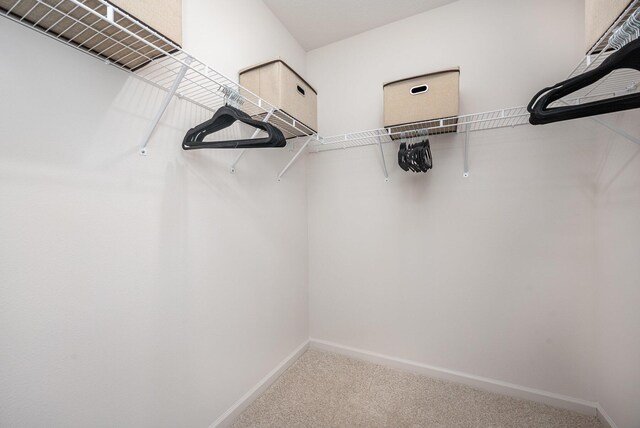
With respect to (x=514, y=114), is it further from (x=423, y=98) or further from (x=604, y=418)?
(x=604, y=418)

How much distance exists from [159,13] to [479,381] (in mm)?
2506

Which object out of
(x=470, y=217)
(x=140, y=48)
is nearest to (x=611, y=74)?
(x=470, y=217)

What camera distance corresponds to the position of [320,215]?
7.39 feet

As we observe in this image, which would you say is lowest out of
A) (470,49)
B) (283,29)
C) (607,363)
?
(607,363)

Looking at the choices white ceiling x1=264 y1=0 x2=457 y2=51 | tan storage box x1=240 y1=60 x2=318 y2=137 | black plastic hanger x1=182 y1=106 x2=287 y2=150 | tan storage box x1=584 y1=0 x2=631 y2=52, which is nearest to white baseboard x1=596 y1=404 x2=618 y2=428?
tan storage box x1=584 y1=0 x2=631 y2=52

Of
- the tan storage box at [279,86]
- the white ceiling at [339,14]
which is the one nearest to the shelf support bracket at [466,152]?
the white ceiling at [339,14]

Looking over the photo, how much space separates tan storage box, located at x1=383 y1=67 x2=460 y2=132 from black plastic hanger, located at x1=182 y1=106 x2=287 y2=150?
33.3 inches

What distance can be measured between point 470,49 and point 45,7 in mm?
2110

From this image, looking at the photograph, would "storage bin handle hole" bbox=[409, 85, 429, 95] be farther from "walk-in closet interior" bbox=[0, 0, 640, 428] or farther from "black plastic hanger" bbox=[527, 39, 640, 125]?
"black plastic hanger" bbox=[527, 39, 640, 125]

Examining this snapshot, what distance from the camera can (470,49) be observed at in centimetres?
175

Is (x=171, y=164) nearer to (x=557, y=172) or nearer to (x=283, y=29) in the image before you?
(x=283, y=29)

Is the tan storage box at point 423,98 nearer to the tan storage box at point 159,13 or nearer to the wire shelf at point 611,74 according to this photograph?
the wire shelf at point 611,74

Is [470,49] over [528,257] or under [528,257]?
over

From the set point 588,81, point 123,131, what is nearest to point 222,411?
point 123,131
